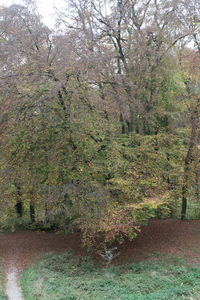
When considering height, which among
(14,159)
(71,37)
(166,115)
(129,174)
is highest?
(71,37)

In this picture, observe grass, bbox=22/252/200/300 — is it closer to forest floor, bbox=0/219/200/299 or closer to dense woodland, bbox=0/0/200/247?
forest floor, bbox=0/219/200/299

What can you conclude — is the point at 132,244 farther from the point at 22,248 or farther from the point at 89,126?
the point at 89,126

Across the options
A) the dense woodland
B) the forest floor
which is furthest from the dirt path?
the dense woodland

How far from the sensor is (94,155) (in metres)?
12.4

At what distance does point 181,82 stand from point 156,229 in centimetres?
773

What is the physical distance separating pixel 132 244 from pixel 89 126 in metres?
5.79

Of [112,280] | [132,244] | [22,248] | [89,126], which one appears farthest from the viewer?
[22,248]

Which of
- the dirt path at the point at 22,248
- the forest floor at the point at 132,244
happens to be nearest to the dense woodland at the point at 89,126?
the forest floor at the point at 132,244

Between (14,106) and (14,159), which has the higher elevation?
(14,106)

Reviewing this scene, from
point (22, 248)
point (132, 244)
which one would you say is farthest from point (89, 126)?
point (22, 248)

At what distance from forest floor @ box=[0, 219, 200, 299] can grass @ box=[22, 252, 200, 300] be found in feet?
2.59

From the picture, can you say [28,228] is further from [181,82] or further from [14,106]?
[181,82]

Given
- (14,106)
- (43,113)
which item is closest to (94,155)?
(43,113)

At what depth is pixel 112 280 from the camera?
9.24 metres
